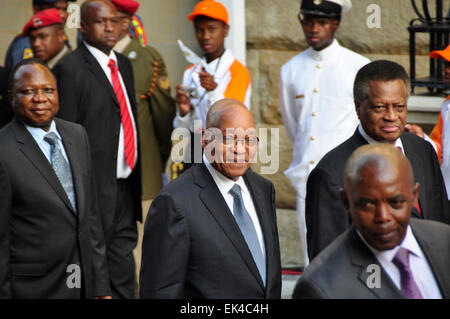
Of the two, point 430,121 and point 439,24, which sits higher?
point 439,24

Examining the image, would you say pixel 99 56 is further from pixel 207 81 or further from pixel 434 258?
pixel 434 258

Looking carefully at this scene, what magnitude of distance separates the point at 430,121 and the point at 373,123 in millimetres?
2638

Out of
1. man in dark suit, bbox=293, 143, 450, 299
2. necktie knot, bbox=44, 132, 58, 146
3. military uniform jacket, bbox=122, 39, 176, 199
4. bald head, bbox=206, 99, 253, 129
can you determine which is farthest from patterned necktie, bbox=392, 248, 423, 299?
military uniform jacket, bbox=122, 39, 176, 199

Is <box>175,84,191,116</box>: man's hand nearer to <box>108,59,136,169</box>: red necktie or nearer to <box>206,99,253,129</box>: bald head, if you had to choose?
<box>108,59,136,169</box>: red necktie

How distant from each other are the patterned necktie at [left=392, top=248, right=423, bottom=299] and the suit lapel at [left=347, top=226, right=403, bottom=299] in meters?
0.05

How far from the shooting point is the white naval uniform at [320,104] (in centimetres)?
668

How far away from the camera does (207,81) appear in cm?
681

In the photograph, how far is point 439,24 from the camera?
648 cm

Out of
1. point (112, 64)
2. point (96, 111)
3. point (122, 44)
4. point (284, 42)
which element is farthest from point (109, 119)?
point (284, 42)

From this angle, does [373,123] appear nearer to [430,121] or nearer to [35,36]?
[430,121]

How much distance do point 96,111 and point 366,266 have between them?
149 inches

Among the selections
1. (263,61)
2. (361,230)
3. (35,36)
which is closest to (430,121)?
(263,61)

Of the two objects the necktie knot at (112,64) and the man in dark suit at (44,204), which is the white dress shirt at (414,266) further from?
the necktie knot at (112,64)

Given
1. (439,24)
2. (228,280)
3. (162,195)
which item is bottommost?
(228,280)
